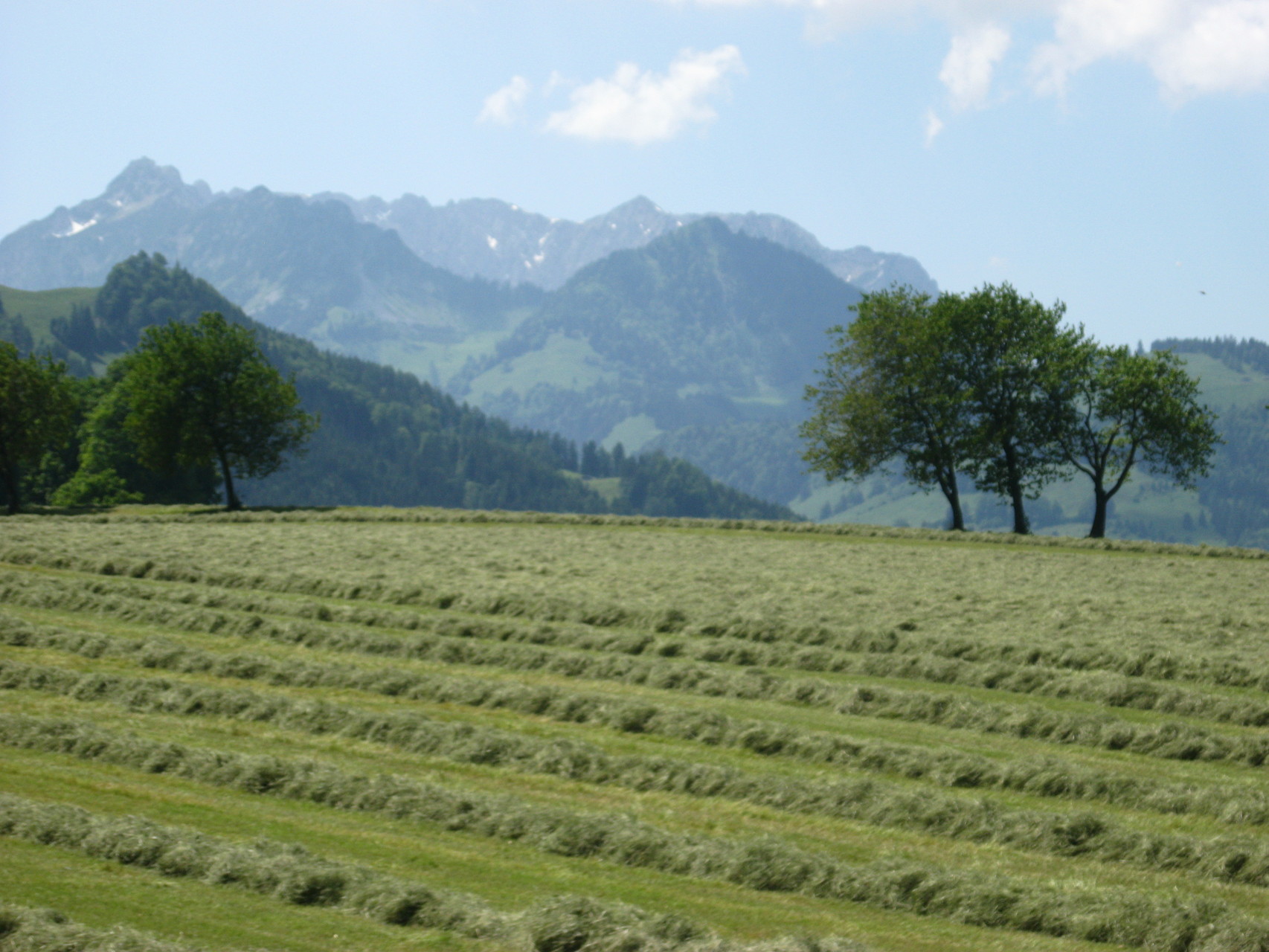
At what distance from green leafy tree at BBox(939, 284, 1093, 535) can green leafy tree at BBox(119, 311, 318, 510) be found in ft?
137

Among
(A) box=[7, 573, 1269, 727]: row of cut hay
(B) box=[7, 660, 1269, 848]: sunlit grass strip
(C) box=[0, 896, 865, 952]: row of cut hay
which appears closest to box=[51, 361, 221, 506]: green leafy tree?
(A) box=[7, 573, 1269, 727]: row of cut hay

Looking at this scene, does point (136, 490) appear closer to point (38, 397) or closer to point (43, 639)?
point (38, 397)

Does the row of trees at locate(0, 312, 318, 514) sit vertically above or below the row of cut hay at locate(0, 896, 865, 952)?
above

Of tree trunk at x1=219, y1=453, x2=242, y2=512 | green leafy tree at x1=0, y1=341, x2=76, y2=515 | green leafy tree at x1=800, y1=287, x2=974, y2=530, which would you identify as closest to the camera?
green leafy tree at x1=800, y1=287, x2=974, y2=530

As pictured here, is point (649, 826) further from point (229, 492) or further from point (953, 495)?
point (229, 492)

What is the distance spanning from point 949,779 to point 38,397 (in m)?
68.5

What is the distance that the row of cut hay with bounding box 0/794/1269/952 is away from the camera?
985 centimetres

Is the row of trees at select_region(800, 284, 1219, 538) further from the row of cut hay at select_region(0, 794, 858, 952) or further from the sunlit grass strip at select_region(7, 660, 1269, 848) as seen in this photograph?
the row of cut hay at select_region(0, 794, 858, 952)

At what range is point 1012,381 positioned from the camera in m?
63.2

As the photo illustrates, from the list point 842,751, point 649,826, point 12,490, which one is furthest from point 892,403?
point 649,826

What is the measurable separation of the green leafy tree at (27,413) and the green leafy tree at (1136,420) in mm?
61002

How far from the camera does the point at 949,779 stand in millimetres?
15062

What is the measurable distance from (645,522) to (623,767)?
4718 centimetres

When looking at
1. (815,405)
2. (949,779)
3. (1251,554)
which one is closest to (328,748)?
(949,779)
